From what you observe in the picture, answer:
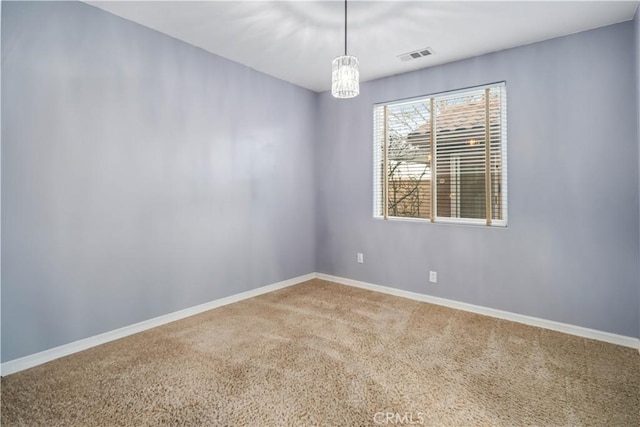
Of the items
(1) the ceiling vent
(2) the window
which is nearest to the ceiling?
(1) the ceiling vent

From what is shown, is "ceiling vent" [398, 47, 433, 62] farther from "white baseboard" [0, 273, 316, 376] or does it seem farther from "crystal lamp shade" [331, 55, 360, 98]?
"white baseboard" [0, 273, 316, 376]

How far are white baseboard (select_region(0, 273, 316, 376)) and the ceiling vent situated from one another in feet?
9.97

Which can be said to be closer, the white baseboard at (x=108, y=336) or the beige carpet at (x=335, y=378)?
the beige carpet at (x=335, y=378)

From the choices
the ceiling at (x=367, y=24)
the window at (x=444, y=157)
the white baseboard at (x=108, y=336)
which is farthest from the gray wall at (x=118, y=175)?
the window at (x=444, y=157)

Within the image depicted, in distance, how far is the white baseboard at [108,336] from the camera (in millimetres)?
2208

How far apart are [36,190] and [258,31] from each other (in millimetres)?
2138

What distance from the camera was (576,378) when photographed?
2.13 metres

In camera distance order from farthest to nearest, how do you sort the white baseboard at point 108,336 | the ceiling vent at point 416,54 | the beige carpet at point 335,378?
1. the ceiling vent at point 416,54
2. the white baseboard at point 108,336
3. the beige carpet at point 335,378

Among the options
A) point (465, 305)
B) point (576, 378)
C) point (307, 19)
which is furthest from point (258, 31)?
point (576, 378)

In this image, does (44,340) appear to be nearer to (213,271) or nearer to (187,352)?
(187,352)

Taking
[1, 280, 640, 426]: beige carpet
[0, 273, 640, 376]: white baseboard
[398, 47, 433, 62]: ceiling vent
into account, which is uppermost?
[398, 47, 433, 62]: ceiling vent

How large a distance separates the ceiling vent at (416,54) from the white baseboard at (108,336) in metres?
3.04

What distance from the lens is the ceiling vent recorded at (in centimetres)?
320

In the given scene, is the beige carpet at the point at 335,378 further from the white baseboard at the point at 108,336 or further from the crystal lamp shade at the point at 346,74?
the crystal lamp shade at the point at 346,74
